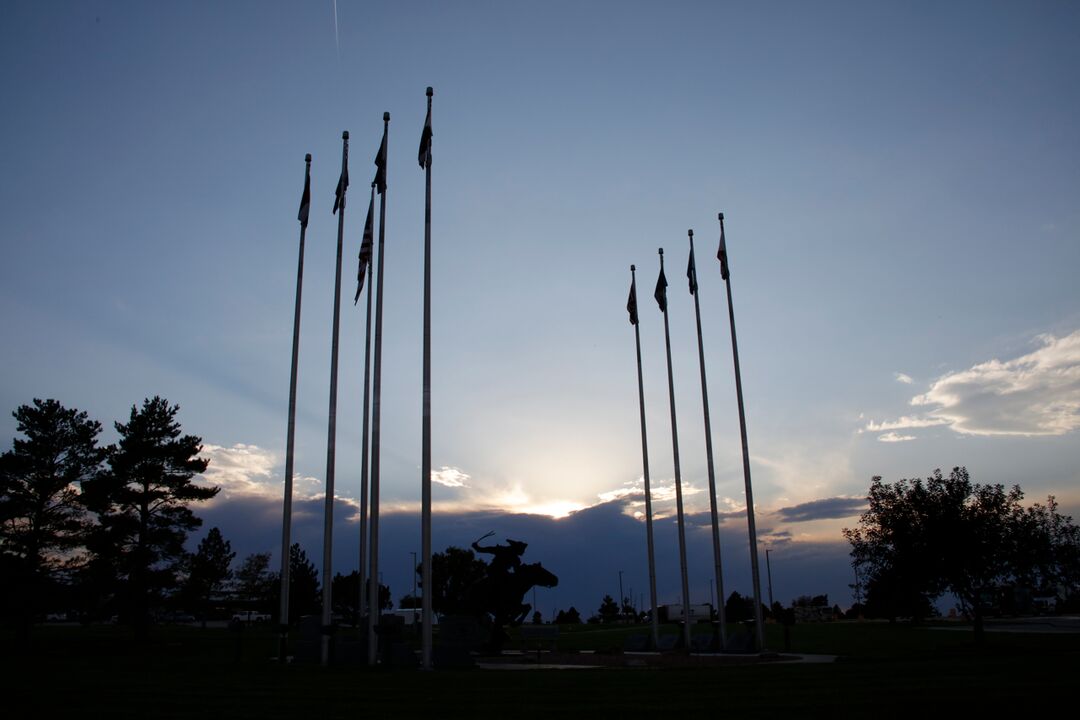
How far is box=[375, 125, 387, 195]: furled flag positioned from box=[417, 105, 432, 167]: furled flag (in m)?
1.91

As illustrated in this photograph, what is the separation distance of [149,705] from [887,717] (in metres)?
12.6

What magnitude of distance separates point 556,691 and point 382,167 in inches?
755

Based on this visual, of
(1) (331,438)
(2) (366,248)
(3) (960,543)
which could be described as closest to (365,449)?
(1) (331,438)

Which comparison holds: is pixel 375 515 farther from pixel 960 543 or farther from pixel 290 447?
pixel 960 543

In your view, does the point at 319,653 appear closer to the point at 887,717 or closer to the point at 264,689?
the point at 264,689

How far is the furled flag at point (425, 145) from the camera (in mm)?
27625

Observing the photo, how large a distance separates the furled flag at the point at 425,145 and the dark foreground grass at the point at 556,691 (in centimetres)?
1650

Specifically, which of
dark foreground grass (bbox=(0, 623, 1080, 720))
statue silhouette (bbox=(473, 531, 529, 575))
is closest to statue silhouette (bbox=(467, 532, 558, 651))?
statue silhouette (bbox=(473, 531, 529, 575))

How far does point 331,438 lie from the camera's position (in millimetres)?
28422

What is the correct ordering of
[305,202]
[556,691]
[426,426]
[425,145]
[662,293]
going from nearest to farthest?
[556,691] → [426,426] → [425,145] → [305,202] → [662,293]

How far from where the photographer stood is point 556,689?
58.6ft

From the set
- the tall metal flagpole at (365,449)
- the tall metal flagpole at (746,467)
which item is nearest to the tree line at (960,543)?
the tall metal flagpole at (746,467)

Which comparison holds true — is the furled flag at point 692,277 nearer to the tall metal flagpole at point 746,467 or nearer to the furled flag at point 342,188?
the tall metal flagpole at point 746,467

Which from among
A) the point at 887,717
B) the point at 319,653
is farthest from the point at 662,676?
the point at 319,653
